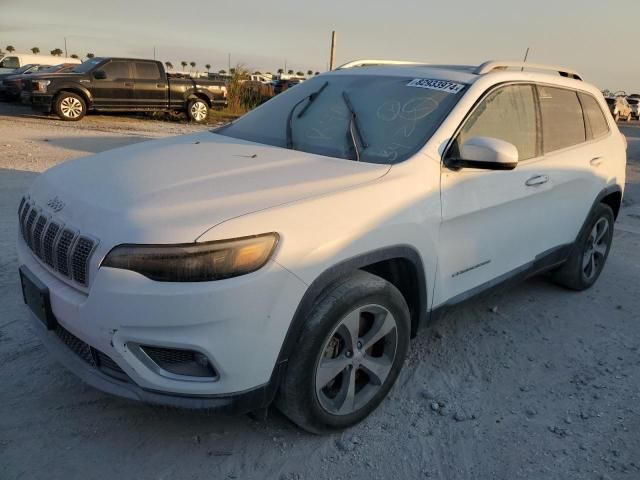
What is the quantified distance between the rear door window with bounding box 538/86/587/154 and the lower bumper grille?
3.04 m

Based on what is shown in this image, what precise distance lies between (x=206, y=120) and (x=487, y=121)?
15.6 meters

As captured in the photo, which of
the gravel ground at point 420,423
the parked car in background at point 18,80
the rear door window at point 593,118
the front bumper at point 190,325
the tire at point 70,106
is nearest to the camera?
the front bumper at point 190,325

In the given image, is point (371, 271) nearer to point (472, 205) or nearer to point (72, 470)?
point (472, 205)

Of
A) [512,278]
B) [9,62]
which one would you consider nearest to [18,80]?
[9,62]

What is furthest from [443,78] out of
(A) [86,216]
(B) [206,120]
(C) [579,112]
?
(B) [206,120]

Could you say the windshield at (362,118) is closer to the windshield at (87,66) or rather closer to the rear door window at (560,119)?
the rear door window at (560,119)

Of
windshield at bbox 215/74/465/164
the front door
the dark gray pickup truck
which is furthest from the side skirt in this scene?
the dark gray pickup truck

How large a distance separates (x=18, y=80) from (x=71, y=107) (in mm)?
2812

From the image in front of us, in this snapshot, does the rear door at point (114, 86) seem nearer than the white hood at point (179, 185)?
No

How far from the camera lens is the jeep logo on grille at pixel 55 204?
2.46 metres

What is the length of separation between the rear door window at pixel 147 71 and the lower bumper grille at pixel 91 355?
1438 cm

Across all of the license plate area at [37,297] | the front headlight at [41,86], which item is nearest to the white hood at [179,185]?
the license plate area at [37,297]

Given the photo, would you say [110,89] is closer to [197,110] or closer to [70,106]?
[70,106]

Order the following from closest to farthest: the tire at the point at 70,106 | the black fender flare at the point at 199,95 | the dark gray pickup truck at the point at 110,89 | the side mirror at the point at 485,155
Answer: the side mirror at the point at 485,155 → the dark gray pickup truck at the point at 110,89 → the tire at the point at 70,106 → the black fender flare at the point at 199,95
